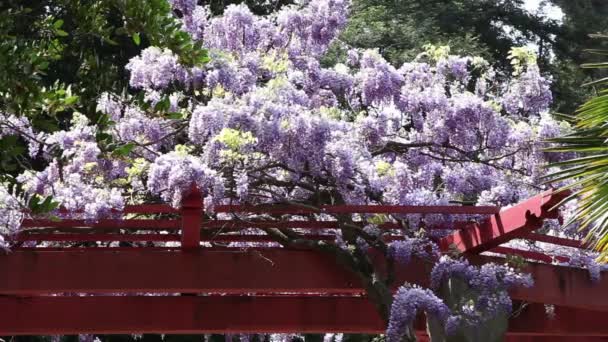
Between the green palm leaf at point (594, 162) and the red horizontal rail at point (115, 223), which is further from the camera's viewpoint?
the red horizontal rail at point (115, 223)

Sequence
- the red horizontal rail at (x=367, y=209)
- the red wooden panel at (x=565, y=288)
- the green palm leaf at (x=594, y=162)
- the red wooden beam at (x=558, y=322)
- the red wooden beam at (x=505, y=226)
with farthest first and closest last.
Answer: the red wooden beam at (x=558, y=322) → the red wooden panel at (x=565, y=288) → the red horizontal rail at (x=367, y=209) → the red wooden beam at (x=505, y=226) → the green palm leaf at (x=594, y=162)

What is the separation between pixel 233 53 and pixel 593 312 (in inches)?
117

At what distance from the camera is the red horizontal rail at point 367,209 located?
22.4 feet

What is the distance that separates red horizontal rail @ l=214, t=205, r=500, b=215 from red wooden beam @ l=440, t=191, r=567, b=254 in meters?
0.11

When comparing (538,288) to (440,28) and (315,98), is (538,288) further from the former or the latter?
(440,28)

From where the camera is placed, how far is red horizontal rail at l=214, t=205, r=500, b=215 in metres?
6.83

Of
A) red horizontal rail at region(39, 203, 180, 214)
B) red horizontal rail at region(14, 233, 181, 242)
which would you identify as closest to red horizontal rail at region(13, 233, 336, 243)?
red horizontal rail at region(14, 233, 181, 242)

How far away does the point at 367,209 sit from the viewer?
6.80 meters

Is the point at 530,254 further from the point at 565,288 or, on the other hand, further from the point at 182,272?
the point at 182,272

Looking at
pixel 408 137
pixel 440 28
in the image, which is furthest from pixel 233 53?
pixel 440 28

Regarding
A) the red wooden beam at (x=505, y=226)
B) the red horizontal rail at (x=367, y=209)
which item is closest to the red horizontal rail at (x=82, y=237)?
the red horizontal rail at (x=367, y=209)

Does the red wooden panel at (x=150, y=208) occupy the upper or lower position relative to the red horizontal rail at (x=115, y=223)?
upper

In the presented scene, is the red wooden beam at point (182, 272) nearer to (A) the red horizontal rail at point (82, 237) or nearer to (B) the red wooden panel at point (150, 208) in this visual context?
(A) the red horizontal rail at point (82, 237)

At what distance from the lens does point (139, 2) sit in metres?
3.87
